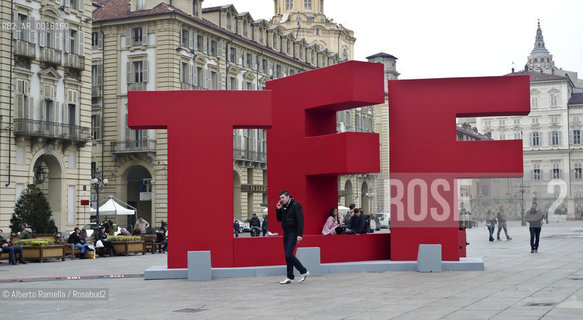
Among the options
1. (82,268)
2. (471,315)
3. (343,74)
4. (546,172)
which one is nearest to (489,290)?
(471,315)

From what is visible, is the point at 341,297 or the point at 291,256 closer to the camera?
the point at 341,297

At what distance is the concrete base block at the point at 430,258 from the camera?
51.9 ft

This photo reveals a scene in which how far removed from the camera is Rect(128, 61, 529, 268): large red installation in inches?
624

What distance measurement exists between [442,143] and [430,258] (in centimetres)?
246

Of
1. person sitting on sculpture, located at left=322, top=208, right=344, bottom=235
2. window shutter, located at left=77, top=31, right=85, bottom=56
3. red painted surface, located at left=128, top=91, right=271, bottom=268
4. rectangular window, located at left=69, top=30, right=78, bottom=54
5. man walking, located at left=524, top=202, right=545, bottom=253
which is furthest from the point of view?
window shutter, located at left=77, top=31, right=85, bottom=56

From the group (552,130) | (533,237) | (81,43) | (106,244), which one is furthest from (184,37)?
(552,130)

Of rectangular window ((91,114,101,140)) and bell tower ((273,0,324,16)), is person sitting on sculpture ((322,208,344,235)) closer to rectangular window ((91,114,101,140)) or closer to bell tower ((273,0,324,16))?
rectangular window ((91,114,101,140))

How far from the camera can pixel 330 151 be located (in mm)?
16047

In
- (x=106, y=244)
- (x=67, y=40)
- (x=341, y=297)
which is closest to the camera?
(x=341, y=297)

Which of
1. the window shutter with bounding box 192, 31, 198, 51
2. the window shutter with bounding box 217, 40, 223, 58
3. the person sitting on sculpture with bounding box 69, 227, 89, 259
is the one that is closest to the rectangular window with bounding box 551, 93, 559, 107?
the window shutter with bounding box 217, 40, 223, 58

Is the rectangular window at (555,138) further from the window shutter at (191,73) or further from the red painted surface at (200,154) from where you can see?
the red painted surface at (200,154)

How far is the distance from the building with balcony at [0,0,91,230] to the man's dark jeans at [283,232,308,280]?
25.5m

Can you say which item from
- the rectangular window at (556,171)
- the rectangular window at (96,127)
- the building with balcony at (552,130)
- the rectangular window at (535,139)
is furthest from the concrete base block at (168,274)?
the rectangular window at (535,139)

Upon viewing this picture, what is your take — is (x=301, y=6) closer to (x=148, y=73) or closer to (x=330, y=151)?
(x=148, y=73)
